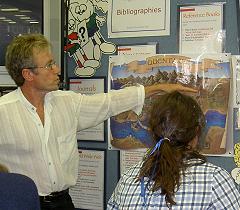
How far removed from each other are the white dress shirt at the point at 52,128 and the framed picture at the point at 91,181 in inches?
9.2

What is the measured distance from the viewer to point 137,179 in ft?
4.74

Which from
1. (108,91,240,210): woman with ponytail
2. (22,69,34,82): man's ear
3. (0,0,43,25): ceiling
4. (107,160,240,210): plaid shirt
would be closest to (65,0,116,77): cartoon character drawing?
(0,0,43,25): ceiling

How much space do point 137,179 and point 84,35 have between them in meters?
1.24

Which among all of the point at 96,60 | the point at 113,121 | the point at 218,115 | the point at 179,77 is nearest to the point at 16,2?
the point at 96,60

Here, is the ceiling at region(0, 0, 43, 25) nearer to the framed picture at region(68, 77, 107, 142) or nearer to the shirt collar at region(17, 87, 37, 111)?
the framed picture at region(68, 77, 107, 142)

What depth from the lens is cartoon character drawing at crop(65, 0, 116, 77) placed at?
240 centimetres

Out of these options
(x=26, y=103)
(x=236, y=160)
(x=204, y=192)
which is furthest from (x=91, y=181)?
(x=204, y=192)

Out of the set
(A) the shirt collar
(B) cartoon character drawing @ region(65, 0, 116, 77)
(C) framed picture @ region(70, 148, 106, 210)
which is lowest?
(C) framed picture @ region(70, 148, 106, 210)

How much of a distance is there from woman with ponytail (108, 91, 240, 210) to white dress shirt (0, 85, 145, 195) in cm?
74

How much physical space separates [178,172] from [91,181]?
1193 millimetres

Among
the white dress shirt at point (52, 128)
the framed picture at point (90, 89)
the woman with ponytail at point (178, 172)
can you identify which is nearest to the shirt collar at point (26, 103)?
the white dress shirt at point (52, 128)

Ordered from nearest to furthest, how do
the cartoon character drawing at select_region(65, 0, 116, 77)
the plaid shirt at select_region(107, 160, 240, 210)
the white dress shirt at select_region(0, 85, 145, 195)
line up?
1. the plaid shirt at select_region(107, 160, 240, 210)
2. the white dress shirt at select_region(0, 85, 145, 195)
3. the cartoon character drawing at select_region(65, 0, 116, 77)

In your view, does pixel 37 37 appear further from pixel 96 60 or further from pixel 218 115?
pixel 218 115

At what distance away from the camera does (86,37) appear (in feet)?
8.05
